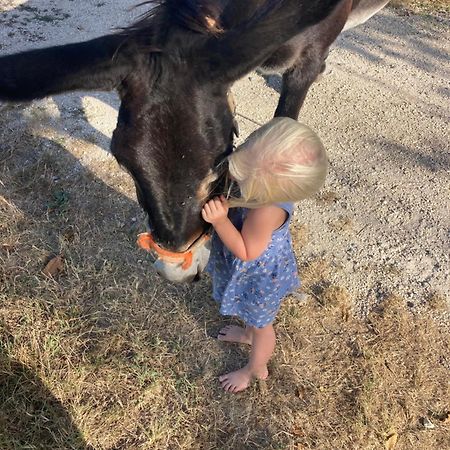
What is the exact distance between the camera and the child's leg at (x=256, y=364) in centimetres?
254

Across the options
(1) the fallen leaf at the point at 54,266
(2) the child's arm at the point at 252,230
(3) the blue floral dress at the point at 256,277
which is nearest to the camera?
(2) the child's arm at the point at 252,230

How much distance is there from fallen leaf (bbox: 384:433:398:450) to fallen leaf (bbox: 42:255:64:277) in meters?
1.99

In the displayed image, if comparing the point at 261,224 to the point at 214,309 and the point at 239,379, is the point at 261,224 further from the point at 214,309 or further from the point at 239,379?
the point at 214,309

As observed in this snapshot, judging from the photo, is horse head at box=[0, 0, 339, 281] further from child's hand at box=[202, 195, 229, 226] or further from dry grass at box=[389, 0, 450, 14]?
dry grass at box=[389, 0, 450, 14]

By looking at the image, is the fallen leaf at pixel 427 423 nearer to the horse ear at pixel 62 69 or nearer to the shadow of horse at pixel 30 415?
the shadow of horse at pixel 30 415

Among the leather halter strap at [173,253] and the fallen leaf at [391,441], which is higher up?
the leather halter strap at [173,253]

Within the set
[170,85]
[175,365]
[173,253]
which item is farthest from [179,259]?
[175,365]

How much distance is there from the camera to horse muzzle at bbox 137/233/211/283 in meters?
2.00

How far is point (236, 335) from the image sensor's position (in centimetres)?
284

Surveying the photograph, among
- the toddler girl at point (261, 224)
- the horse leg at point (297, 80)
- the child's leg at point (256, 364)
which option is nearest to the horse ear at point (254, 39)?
the toddler girl at point (261, 224)

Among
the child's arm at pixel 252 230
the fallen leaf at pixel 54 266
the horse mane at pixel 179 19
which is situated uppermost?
the horse mane at pixel 179 19

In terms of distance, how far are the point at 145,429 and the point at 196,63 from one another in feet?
5.44

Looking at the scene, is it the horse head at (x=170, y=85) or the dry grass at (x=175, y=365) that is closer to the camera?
the horse head at (x=170, y=85)

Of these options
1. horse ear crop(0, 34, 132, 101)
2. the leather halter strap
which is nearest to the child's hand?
the leather halter strap
